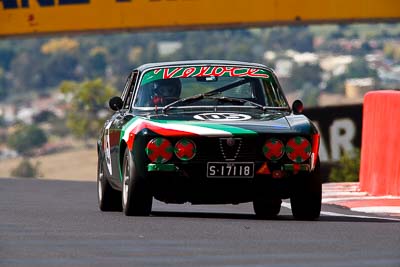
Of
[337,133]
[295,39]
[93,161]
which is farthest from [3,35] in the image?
[295,39]

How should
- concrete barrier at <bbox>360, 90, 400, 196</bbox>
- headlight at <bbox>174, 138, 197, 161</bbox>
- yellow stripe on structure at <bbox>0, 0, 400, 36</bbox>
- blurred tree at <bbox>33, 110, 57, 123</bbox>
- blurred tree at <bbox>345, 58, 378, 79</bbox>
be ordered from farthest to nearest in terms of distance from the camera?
blurred tree at <bbox>345, 58, 378, 79</bbox> → blurred tree at <bbox>33, 110, 57, 123</bbox> → yellow stripe on structure at <bbox>0, 0, 400, 36</bbox> → concrete barrier at <bbox>360, 90, 400, 196</bbox> → headlight at <bbox>174, 138, 197, 161</bbox>

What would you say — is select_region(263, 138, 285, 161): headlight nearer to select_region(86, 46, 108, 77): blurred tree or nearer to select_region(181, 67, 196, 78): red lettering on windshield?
select_region(181, 67, 196, 78): red lettering on windshield

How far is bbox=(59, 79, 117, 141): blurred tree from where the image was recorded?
4796 inches

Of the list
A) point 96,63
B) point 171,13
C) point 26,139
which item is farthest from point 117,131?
point 96,63

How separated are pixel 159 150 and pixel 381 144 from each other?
590 centimetres

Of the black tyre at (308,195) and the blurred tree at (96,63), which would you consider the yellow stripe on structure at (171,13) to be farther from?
the blurred tree at (96,63)

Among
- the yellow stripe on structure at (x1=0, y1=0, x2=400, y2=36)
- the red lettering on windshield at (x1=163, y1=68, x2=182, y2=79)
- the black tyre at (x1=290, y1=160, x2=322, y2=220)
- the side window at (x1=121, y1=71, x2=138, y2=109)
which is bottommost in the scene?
the yellow stripe on structure at (x1=0, y1=0, x2=400, y2=36)

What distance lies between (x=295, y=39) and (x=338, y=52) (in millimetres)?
6687

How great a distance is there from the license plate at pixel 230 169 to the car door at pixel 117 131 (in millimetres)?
1278

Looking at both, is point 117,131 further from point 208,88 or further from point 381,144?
point 381,144

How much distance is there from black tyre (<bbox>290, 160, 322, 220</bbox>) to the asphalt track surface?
119mm

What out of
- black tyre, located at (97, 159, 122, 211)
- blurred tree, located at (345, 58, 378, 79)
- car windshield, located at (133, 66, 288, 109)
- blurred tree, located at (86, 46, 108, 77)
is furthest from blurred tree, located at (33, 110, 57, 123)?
car windshield, located at (133, 66, 288, 109)

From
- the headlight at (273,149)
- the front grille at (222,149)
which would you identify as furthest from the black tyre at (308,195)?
the front grille at (222,149)

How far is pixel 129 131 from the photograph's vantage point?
12742mm
